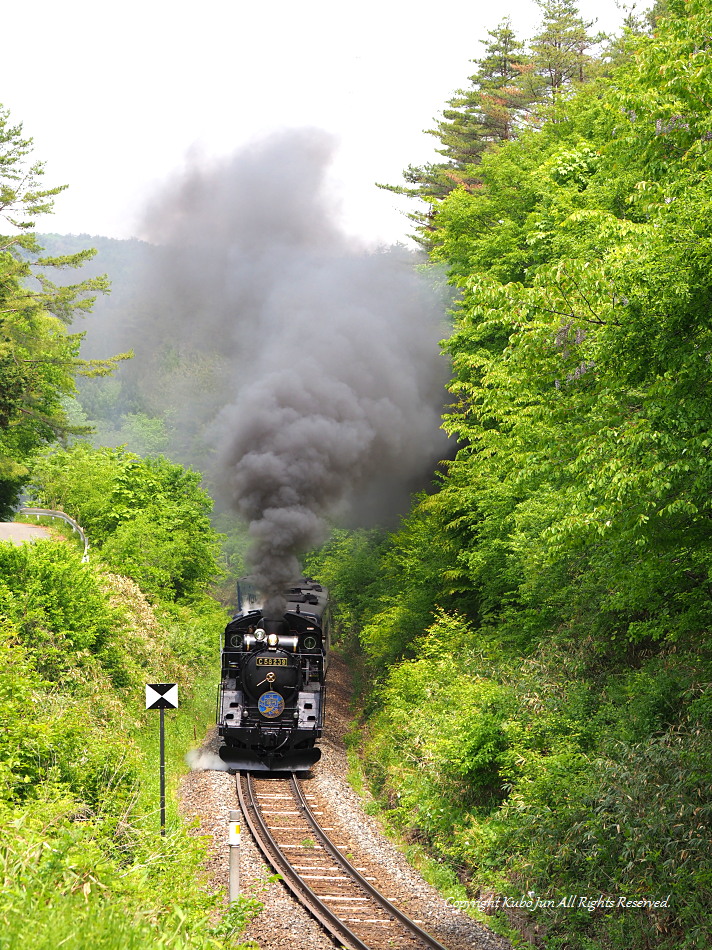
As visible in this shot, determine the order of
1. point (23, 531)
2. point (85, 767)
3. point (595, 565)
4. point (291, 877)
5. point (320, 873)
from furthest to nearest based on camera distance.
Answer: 1. point (23, 531)
2. point (320, 873)
3. point (291, 877)
4. point (595, 565)
5. point (85, 767)

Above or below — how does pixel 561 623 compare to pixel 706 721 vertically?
above

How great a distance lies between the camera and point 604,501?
26.6 ft

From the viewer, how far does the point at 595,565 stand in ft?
36.4

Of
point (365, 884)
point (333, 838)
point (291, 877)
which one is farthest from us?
point (333, 838)

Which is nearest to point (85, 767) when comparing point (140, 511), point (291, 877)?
point (291, 877)

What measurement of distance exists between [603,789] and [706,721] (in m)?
1.42

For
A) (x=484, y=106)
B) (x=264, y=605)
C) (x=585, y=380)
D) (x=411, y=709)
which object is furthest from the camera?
(x=484, y=106)

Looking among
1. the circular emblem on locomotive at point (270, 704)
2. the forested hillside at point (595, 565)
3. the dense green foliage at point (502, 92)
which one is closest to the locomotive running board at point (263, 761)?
the circular emblem on locomotive at point (270, 704)

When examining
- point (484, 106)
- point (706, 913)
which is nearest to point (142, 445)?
point (484, 106)

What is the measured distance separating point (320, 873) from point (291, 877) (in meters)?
0.52

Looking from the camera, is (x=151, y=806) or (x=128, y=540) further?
(x=128, y=540)

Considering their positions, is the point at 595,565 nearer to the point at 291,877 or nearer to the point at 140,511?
the point at 291,877

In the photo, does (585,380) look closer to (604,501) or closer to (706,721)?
(604,501)

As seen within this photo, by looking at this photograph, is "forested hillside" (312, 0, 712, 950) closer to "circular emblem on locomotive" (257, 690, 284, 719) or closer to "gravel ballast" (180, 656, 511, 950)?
"gravel ballast" (180, 656, 511, 950)
